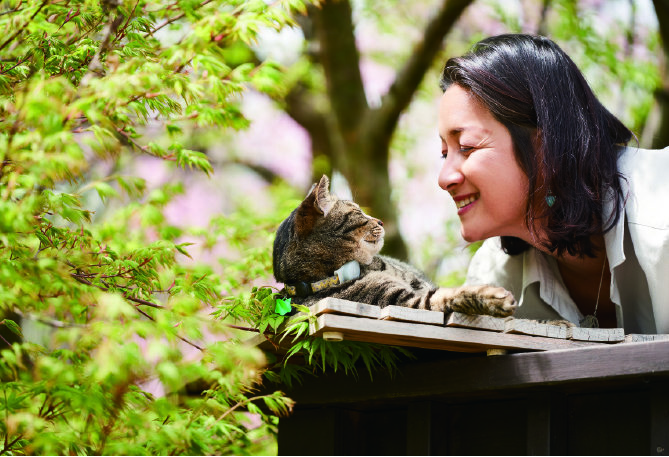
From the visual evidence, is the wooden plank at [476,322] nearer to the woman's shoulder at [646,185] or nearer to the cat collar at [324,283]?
the cat collar at [324,283]

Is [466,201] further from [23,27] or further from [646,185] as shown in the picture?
[23,27]

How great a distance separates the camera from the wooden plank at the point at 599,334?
5.91ft

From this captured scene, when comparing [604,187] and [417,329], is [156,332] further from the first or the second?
[604,187]

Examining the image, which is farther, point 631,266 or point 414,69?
point 414,69

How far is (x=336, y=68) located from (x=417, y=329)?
3.39m

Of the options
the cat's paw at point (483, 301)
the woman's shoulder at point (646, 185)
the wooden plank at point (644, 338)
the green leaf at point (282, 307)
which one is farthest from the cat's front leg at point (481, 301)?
the woman's shoulder at point (646, 185)

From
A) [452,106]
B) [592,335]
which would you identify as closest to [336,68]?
[452,106]

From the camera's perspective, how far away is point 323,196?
6.95 feet

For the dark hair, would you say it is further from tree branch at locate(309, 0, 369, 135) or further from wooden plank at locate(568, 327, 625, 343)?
tree branch at locate(309, 0, 369, 135)

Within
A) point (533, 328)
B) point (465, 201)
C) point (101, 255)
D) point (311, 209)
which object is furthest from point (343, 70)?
point (533, 328)

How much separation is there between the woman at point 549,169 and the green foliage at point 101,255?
64cm

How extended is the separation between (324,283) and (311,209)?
0.77 feet

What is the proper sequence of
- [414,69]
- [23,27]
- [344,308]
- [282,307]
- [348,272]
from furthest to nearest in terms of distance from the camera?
[414,69]
[348,272]
[282,307]
[344,308]
[23,27]

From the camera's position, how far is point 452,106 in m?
2.21
